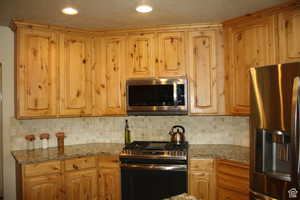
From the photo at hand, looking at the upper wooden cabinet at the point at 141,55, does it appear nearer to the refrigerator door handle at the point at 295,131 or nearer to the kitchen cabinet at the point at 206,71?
the kitchen cabinet at the point at 206,71

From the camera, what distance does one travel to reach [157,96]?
3.24 m

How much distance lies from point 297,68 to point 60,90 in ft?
8.34

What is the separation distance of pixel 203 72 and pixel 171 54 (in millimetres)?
454

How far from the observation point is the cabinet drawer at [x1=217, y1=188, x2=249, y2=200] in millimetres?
2648

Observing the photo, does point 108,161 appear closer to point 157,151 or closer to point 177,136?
point 157,151

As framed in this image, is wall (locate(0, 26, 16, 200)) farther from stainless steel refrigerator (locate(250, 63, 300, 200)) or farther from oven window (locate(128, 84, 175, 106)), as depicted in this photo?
stainless steel refrigerator (locate(250, 63, 300, 200))

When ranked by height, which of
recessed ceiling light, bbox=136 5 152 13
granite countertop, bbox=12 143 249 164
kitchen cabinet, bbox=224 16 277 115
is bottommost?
granite countertop, bbox=12 143 249 164

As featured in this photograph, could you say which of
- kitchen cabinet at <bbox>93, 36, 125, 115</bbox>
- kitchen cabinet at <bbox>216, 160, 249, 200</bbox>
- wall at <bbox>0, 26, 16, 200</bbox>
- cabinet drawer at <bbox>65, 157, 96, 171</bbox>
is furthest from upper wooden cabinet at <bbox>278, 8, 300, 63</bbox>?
wall at <bbox>0, 26, 16, 200</bbox>

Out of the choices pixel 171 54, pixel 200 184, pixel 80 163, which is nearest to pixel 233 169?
pixel 200 184

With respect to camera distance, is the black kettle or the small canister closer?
the small canister

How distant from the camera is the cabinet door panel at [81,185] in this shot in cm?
296

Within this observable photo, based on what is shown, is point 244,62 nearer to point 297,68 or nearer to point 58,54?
point 297,68

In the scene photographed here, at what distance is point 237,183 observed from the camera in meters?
2.69

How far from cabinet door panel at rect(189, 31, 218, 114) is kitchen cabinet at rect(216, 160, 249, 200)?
703 mm
